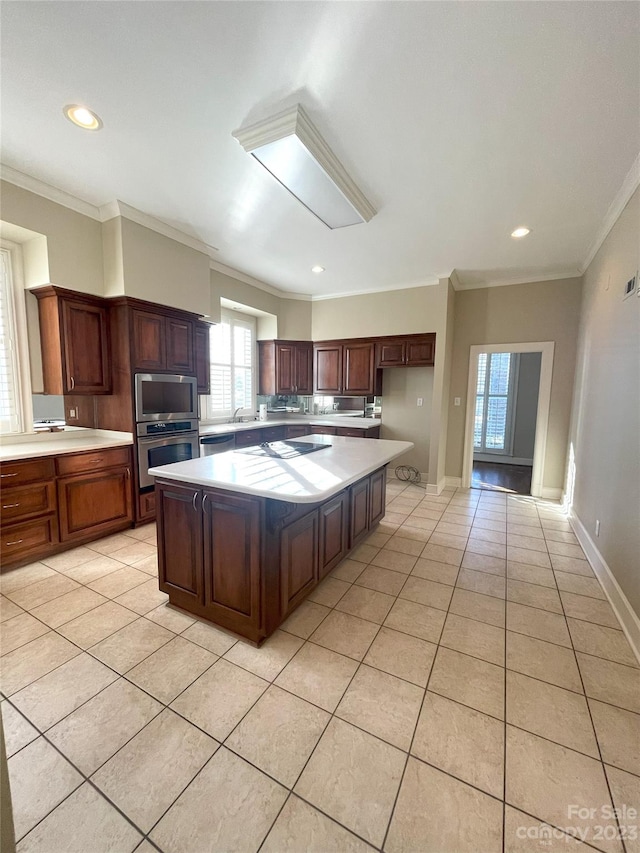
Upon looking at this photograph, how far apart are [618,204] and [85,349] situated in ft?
15.1

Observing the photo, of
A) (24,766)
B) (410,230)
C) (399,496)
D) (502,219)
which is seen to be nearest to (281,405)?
(399,496)

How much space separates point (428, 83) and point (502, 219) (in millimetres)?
1675

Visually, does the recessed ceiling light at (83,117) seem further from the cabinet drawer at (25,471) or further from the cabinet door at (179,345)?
the cabinet drawer at (25,471)

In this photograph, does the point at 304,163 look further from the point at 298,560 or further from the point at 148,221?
the point at 298,560

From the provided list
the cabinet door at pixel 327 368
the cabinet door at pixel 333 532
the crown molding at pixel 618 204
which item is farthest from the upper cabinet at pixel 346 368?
the cabinet door at pixel 333 532

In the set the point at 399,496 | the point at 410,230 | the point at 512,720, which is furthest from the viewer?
the point at 399,496

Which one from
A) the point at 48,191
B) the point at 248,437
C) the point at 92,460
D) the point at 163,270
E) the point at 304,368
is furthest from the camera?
the point at 304,368

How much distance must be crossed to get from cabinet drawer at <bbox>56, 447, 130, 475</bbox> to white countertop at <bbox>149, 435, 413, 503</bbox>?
120cm

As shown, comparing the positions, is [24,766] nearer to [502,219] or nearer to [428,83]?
[428,83]

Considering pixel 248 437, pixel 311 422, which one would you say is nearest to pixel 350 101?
pixel 248 437

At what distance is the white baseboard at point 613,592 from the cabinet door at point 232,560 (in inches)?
82.8

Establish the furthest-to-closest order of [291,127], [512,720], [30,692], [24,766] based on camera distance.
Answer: [291,127] < [30,692] < [512,720] < [24,766]

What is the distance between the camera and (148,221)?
3.11 meters

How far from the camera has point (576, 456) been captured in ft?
12.0
